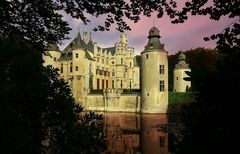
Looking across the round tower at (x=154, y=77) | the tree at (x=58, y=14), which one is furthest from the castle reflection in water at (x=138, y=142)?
the round tower at (x=154, y=77)

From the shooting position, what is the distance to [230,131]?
2.54 metres

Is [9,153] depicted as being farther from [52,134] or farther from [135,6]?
[135,6]

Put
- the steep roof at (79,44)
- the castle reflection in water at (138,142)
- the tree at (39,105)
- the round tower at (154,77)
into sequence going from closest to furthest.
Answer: the tree at (39,105) < the castle reflection in water at (138,142) < the round tower at (154,77) < the steep roof at (79,44)

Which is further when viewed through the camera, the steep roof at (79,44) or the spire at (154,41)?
the steep roof at (79,44)

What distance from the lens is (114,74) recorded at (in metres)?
53.5

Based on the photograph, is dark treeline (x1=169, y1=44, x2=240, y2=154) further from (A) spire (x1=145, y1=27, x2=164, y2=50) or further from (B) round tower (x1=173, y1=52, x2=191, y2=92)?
(B) round tower (x1=173, y1=52, x2=191, y2=92)

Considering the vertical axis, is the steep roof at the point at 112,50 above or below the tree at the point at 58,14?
above

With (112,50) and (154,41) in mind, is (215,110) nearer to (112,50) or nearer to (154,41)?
(154,41)

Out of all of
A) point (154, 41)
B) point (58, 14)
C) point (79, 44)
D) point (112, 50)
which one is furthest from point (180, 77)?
point (58, 14)

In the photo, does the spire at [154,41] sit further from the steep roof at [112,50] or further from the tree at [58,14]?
the tree at [58,14]

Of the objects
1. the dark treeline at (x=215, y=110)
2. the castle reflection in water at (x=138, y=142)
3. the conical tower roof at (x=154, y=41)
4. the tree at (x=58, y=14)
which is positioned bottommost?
the castle reflection in water at (x=138, y=142)

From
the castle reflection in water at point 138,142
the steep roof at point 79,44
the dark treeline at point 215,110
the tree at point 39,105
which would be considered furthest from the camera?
the steep roof at point 79,44

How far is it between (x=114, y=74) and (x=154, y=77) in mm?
20357

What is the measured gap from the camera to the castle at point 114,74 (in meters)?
33.8
